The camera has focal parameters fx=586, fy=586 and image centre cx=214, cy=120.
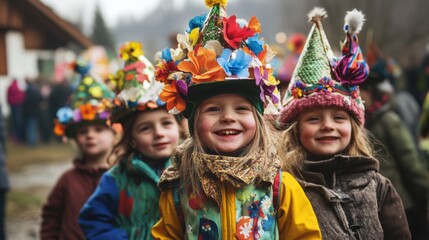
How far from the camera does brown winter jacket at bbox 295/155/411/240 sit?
11.2 ft

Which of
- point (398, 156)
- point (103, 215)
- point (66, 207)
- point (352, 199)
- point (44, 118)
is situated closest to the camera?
point (352, 199)

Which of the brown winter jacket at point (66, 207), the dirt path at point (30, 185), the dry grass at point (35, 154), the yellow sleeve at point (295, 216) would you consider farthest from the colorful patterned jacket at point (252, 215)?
the dry grass at point (35, 154)

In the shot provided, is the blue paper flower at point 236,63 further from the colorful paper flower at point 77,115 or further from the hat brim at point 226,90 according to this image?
the colorful paper flower at point 77,115

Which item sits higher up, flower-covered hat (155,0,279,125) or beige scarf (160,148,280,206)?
flower-covered hat (155,0,279,125)

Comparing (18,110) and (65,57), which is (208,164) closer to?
(18,110)

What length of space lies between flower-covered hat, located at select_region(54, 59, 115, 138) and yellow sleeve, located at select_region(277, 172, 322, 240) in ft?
7.79

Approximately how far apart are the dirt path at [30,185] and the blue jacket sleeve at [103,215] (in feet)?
15.4

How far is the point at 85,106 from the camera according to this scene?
204 inches

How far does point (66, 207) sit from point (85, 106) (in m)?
0.90

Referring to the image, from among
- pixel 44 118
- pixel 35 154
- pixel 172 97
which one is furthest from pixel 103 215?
pixel 44 118

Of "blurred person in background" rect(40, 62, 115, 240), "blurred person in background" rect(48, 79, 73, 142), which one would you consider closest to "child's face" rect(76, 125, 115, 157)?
"blurred person in background" rect(40, 62, 115, 240)

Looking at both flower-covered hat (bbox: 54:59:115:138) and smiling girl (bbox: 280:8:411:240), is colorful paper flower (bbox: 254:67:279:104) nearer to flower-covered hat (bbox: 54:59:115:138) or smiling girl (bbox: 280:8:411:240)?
smiling girl (bbox: 280:8:411:240)

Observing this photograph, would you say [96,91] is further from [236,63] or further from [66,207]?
[236,63]

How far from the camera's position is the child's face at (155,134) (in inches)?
160
